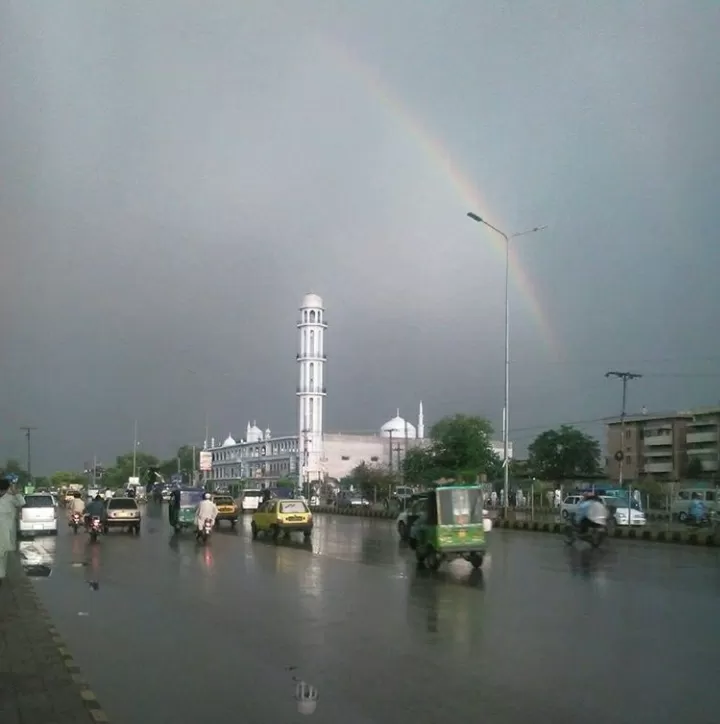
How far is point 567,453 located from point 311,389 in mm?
34749

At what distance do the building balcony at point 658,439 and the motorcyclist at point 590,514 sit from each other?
68.6 meters

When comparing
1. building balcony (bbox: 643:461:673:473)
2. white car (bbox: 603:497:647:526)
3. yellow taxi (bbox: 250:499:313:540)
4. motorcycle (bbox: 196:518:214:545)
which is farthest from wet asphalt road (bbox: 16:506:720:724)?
building balcony (bbox: 643:461:673:473)

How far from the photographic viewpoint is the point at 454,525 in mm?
20891

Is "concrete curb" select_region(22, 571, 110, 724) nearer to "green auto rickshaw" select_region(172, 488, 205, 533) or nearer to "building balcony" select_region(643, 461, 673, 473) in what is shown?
"green auto rickshaw" select_region(172, 488, 205, 533)

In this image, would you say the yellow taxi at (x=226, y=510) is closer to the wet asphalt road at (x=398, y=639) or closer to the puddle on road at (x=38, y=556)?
the puddle on road at (x=38, y=556)

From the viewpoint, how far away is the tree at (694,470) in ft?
268

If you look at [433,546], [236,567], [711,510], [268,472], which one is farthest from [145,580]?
[268,472]

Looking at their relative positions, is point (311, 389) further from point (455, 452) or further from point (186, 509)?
point (186, 509)

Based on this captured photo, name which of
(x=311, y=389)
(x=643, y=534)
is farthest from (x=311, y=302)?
(x=643, y=534)

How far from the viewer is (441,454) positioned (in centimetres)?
7825

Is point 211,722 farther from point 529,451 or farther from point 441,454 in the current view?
point 529,451

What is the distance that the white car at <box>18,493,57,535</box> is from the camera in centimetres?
3519

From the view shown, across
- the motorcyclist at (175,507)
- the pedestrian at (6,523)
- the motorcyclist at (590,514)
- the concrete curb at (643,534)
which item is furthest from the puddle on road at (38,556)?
the concrete curb at (643,534)

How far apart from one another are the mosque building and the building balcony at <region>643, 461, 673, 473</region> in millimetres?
14847
